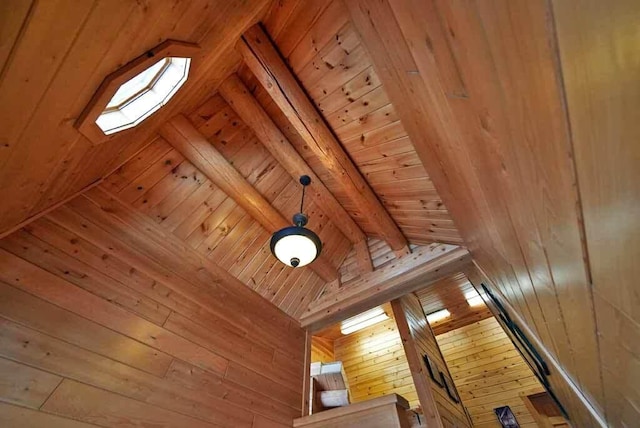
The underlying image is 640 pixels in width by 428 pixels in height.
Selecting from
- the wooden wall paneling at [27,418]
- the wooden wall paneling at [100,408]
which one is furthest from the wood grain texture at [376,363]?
the wooden wall paneling at [27,418]

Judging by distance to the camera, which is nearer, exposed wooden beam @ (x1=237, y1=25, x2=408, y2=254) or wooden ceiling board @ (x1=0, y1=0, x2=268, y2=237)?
wooden ceiling board @ (x1=0, y1=0, x2=268, y2=237)

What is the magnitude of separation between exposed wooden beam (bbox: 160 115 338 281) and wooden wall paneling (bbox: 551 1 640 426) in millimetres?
2608

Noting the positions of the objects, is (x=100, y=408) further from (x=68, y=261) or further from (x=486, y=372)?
(x=486, y=372)

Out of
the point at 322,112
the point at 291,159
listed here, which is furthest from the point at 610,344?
the point at 291,159

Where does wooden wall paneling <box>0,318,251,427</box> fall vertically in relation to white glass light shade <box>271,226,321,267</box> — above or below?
below

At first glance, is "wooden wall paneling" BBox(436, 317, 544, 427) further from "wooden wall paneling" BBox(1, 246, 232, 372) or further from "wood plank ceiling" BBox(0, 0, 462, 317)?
"wooden wall paneling" BBox(1, 246, 232, 372)

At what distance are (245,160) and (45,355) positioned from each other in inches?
80.8

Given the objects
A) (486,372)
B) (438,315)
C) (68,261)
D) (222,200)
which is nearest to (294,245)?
(222,200)

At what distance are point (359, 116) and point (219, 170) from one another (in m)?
1.38

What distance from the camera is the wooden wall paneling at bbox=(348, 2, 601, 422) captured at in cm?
45

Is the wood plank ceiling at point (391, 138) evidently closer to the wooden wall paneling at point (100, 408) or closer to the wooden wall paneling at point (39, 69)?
the wooden wall paneling at point (39, 69)

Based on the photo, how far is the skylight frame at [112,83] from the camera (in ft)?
4.16

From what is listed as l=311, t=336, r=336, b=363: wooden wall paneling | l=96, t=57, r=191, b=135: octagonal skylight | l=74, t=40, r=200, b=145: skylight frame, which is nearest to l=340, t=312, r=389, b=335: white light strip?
l=311, t=336, r=336, b=363: wooden wall paneling

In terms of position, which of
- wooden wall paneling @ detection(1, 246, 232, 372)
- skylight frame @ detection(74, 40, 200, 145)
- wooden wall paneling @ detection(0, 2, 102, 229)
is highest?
skylight frame @ detection(74, 40, 200, 145)
